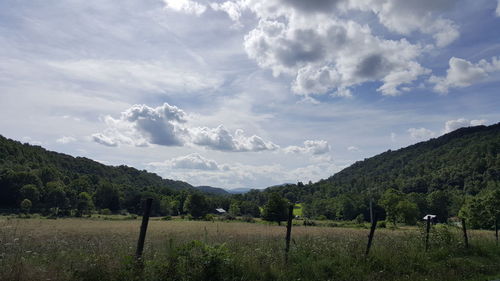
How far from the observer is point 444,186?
15075 cm

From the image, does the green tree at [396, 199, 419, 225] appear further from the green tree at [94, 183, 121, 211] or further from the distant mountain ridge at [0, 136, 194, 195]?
the distant mountain ridge at [0, 136, 194, 195]

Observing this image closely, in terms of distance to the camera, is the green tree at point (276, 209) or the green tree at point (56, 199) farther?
the green tree at point (56, 199)

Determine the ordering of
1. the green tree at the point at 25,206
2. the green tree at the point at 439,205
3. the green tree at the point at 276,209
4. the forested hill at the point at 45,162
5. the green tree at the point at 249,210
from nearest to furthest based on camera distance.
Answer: the green tree at the point at 276,209
the green tree at the point at 25,206
the green tree at the point at 439,205
the forested hill at the point at 45,162
the green tree at the point at 249,210

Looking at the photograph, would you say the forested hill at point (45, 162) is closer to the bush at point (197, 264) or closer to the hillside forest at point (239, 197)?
the hillside forest at point (239, 197)

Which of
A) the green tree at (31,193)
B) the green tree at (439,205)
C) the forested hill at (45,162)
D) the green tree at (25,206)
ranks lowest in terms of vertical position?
the green tree at (25,206)

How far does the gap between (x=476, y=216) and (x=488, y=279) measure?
2061 inches

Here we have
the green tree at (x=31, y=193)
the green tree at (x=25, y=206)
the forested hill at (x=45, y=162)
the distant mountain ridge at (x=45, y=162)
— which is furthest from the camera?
the distant mountain ridge at (x=45, y=162)

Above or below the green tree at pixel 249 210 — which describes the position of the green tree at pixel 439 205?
above

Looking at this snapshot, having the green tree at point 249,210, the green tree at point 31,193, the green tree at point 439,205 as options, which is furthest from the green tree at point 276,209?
the green tree at point 31,193

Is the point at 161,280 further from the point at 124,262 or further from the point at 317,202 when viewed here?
the point at 317,202

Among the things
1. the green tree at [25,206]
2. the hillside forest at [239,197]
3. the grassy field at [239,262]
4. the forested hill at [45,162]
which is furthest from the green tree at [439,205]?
the forested hill at [45,162]

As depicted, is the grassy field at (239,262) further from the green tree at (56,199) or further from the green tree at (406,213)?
the green tree at (56,199)

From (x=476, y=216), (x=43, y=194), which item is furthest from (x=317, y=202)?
(x=43, y=194)

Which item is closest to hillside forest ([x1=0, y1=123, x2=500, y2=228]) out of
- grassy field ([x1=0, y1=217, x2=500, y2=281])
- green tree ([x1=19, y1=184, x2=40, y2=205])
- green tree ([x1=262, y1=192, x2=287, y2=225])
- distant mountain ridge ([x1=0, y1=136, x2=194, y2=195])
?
green tree ([x1=262, y1=192, x2=287, y2=225])
